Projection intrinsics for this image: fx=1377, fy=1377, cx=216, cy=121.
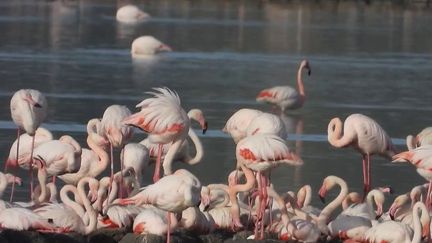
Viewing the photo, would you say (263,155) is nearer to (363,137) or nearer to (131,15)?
(363,137)

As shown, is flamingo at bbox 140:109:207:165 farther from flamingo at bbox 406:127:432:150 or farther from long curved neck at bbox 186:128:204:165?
flamingo at bbox 406:127:432:150

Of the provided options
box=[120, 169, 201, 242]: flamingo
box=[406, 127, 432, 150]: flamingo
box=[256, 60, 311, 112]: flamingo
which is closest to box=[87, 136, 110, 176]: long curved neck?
box=[120, 169, 201, 242]: flamingo

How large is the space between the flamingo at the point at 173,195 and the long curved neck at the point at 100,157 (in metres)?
1.80

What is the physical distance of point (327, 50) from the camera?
26.4 m

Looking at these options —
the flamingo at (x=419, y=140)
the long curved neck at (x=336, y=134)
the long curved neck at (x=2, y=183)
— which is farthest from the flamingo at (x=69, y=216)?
the flamingo at (x=419, y=140)

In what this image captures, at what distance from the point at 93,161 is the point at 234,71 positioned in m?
10.6

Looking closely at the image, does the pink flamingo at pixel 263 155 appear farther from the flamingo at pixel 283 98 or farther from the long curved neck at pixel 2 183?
the flamingo at pixel 283 98

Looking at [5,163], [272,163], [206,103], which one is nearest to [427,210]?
[272,163]

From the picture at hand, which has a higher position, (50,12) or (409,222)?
(409,222)

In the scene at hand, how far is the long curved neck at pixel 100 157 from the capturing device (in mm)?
10219

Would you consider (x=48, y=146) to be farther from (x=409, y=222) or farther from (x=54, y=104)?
(x=54, y=104)

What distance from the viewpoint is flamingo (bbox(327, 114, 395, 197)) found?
10.9 metres

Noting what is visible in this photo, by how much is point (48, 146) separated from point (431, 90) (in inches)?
383

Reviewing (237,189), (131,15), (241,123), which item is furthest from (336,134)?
(131,15)
